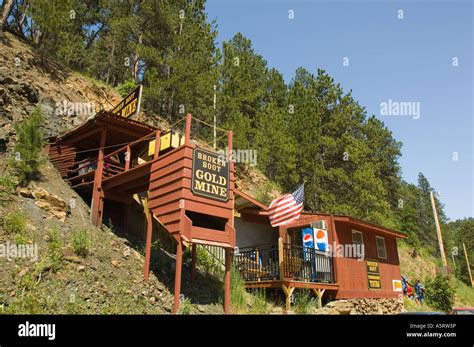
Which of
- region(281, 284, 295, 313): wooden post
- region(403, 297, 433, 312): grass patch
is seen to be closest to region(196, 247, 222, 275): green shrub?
region(281, 284, 295, 313): wooden post

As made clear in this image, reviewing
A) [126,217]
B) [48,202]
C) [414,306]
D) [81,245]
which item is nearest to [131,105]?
[126,217]

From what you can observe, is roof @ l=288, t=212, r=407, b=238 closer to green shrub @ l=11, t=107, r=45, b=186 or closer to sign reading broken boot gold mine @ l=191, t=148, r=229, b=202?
sign reading broken boot gold mine @ l=191, t=148, r=229, b=202

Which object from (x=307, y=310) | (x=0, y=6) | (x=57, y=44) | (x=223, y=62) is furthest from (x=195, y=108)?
(x=307, y=310)

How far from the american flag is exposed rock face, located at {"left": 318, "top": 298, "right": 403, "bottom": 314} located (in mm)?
3774

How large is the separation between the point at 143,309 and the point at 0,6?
23.0 metres

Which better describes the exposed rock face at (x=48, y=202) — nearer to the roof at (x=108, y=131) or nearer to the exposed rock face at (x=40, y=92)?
the exposed rock face at (x=40, y=92)

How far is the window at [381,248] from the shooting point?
2025 centimetres

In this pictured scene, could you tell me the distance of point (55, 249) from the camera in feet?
35.6

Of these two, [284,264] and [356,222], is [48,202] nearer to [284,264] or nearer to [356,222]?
[284,264]

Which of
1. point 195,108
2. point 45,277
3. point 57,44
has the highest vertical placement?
point 57,44

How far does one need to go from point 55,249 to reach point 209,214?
15.0 feet

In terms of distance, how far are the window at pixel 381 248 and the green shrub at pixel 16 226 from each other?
16.8 metres

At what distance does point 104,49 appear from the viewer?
3064 centimetres
